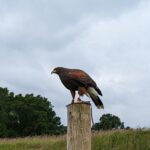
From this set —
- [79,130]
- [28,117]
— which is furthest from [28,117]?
[79,130]

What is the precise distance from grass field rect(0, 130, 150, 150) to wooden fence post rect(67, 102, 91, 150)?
680 cm

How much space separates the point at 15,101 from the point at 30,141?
4413cm

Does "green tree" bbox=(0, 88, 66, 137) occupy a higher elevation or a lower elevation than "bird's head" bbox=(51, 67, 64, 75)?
higher

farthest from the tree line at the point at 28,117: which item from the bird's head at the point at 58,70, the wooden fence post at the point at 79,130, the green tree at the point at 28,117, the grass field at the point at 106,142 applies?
the wooden fence post at the point at 79,130

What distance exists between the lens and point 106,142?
17312 millimetres

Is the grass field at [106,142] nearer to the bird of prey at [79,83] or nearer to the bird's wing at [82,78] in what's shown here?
the bird of prey at [79,83]

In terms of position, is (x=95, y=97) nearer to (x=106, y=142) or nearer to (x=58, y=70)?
(x=58, y=70)

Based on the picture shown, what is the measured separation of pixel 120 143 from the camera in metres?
16.0

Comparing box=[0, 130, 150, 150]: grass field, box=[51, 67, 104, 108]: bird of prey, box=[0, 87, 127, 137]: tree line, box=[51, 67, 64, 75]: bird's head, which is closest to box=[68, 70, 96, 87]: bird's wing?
box=[51, 67, 104, 108]: bird of prey

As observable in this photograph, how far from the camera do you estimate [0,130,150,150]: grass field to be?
14.7 m

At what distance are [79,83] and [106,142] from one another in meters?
9.59

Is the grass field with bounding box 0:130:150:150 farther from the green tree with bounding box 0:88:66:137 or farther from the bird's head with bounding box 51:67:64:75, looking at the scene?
the green tree with bounding box 0:88:66:137

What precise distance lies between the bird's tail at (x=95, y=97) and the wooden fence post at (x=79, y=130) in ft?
4.74

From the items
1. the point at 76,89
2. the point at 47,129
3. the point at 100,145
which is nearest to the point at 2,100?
the point at 47,129
